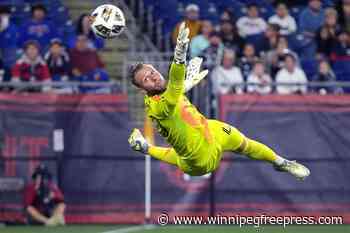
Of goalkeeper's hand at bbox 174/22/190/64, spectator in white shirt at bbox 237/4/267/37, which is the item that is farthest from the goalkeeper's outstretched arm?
spectator in white shirt at bbox 237/4/267/37

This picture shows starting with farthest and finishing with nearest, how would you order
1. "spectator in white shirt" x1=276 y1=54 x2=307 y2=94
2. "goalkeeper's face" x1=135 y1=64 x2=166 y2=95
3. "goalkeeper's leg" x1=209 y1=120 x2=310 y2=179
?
"spectator in white shirt" x1=276 y1=54 x2=307 y2=94 < "goalkeeper's leg" x1=209 y1=120 x2=310 y2=179 < "goalkeeper's face" x1=135 y1=64 x2=166 y2=95

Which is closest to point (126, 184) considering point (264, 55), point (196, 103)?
point (196, 103)

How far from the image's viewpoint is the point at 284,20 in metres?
24.0

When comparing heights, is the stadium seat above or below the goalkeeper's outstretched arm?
below

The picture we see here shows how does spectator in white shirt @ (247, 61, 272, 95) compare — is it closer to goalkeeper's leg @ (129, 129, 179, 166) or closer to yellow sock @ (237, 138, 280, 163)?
goalkeeper's leg @ (129, 129, 179, 166)

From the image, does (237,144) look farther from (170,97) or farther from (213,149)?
(170,97)

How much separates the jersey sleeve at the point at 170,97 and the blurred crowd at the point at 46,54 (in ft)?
17.3

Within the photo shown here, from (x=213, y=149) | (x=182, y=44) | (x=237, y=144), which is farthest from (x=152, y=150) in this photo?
(x=182, y=44)

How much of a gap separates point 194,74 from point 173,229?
418 cm

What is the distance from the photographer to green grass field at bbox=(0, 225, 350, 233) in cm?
1870

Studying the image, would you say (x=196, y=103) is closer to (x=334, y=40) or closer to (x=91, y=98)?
(x=91, y=98)

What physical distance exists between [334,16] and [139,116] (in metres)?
4.99

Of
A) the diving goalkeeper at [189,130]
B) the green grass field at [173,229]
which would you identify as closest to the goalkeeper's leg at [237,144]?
the diving goalkeeper at [189,130]

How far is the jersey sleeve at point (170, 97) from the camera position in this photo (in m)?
14.3
